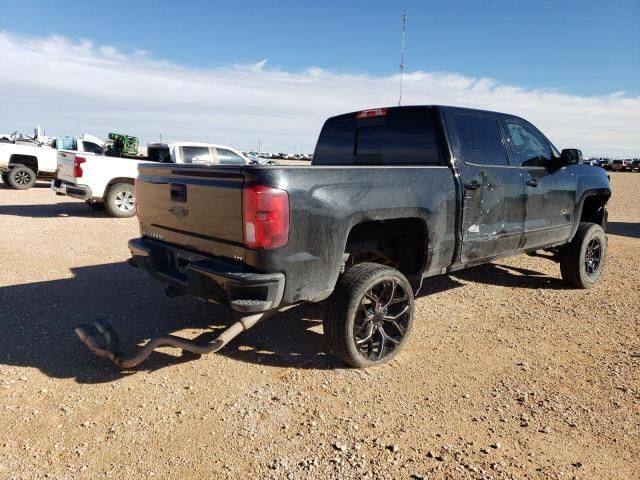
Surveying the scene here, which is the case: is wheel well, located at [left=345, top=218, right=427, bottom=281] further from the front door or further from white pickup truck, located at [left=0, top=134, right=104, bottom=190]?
white pickup truck, located at [left=0, top=134, right=104, bottom=190]

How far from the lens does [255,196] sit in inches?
110

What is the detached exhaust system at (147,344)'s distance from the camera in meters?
3.11

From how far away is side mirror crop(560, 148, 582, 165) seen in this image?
503cm

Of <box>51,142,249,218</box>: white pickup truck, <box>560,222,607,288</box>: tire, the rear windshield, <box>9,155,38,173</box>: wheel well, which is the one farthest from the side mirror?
<box>9,155,38,173</box>: wheel well

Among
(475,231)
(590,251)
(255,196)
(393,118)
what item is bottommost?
(590,251)

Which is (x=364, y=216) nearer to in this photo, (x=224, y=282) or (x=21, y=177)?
(x=224, y=282)

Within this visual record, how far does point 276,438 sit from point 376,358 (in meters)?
1.13

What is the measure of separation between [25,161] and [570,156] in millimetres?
16019

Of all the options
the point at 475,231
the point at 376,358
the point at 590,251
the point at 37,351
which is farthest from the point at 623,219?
the point at 37,351

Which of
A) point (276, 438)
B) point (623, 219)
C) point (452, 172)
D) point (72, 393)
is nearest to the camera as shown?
point (276, 438)

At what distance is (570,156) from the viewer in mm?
5043

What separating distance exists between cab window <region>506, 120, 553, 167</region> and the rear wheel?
15.3 metres

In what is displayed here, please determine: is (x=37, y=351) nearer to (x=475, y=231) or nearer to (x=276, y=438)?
(x=276, y=438)

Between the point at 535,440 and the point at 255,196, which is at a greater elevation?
the point at 255,196
